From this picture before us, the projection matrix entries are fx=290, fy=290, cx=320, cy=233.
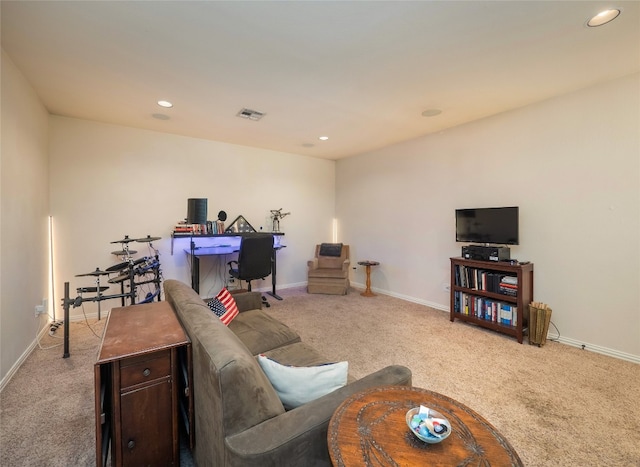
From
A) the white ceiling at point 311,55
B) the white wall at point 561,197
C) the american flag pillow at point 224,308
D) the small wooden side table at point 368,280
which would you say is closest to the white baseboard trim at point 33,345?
the american flag pillow at point 224,308

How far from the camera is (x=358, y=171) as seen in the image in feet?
18.6

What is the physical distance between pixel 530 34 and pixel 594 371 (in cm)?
278

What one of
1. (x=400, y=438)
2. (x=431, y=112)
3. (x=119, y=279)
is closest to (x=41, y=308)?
(x=119, y=279)

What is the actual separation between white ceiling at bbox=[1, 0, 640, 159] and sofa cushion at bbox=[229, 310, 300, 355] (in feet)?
7.11

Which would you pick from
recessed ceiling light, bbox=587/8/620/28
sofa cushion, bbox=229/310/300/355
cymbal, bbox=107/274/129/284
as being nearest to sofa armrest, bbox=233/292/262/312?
sofa cushion, bbox=229/310/300/355

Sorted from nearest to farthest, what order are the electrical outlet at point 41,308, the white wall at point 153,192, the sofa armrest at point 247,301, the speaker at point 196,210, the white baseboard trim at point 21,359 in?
the white baseboard trim at point 21,359, the sofa armrest at point 247,301, the electrical outlet at point 41,308, the white wall at point 153,192, the speaker at point 196,210

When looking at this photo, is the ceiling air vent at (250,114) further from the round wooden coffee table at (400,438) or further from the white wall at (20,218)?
the round wooden coffee table at (400,438)

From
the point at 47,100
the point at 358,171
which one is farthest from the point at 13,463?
the point at 358,171

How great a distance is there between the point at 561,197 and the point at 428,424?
326cm

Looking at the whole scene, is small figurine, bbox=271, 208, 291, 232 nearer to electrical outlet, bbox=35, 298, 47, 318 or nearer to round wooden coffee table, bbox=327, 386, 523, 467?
electrical outlet, bbox=35, 298, 47, 318

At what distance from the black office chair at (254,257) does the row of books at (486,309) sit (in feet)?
8.72

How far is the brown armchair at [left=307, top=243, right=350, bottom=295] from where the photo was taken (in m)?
5.05

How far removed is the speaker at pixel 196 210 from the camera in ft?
13.9

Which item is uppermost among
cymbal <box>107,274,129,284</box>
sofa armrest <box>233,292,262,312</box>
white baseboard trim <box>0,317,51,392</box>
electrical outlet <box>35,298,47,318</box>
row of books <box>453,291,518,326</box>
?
cymbal <box>107,274,129,284</box>
